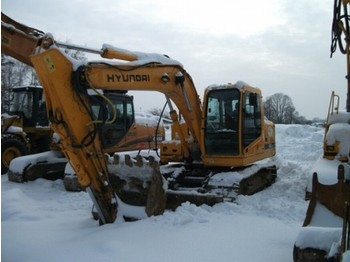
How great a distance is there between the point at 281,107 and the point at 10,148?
42.4 meters

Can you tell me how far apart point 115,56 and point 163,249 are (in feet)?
10.8

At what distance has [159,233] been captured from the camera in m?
5.21

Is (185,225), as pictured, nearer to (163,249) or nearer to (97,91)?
(163,249)

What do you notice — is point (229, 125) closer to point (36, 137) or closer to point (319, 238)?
point (319, 238)

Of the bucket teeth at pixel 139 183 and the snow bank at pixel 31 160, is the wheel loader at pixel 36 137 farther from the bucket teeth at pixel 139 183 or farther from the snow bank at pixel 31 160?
the bucket teeth at pixel 139 183

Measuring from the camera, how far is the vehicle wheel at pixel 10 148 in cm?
1188

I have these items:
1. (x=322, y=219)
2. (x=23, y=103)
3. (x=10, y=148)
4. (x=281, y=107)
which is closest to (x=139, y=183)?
(x=322, y=219)

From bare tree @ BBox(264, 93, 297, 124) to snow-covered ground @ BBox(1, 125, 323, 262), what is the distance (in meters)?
40.8

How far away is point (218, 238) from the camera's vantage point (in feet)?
16.3

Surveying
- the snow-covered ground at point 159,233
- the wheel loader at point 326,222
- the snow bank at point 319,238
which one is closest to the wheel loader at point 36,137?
the snow-covered ground at point 159,233

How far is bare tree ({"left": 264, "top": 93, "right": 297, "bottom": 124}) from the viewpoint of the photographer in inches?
1873

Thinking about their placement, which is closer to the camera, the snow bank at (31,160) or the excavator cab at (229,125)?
the excavator cab at (229,125)

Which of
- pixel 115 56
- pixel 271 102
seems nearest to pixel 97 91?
pixel 115 56

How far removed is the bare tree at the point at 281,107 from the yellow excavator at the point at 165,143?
3854cm
